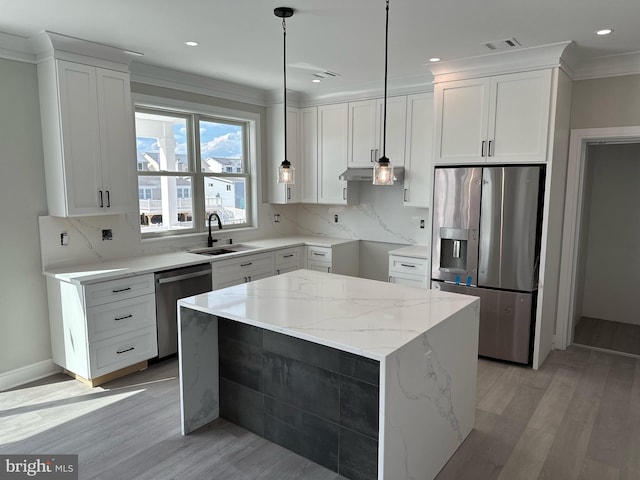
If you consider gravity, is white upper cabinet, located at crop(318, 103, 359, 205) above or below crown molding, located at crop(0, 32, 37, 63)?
below

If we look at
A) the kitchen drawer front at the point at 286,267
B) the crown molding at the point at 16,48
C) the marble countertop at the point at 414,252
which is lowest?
the kitchen drawer front at the point at 286,267

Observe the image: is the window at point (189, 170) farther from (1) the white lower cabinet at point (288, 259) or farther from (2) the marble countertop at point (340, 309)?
(2) the marble countertop at point (340, 309)

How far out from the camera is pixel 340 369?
7.91 ft

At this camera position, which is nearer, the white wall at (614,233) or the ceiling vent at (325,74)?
the ceiling vent at (325,74)

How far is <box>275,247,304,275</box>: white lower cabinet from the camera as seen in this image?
16.3 ft

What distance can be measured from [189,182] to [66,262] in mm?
1486

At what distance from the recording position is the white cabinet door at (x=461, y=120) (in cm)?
389

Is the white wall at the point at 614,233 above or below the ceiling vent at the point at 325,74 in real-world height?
below

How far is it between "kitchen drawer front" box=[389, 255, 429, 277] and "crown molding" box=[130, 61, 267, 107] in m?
A: 2.47

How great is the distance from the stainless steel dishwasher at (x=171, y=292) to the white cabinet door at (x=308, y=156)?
189 centimetres

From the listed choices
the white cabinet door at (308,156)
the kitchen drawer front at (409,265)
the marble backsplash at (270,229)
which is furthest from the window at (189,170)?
the kitchen drawer front at (409,265)

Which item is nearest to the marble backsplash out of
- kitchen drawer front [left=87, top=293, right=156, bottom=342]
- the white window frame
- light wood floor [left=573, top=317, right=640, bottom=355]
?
the white window frame

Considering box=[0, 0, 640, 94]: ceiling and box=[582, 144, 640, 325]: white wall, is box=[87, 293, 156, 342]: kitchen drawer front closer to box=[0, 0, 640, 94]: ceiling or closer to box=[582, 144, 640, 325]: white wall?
box=[0, 0, 640, 94]: ceiling

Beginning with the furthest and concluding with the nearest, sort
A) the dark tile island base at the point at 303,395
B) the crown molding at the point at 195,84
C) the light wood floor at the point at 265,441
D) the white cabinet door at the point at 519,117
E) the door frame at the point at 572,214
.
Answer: the crown molding at the point at 195,84 → the door frame at the point at 572,214 → the white cabinet door at the point at 519,117 → the light wood floor at the point at 265,441 → the dark tile island base at the point at 303,395
